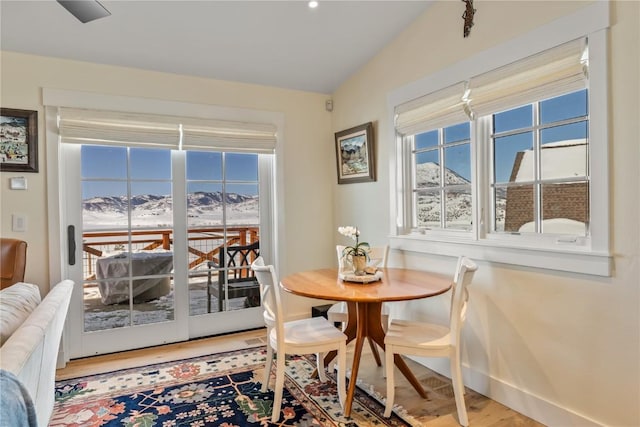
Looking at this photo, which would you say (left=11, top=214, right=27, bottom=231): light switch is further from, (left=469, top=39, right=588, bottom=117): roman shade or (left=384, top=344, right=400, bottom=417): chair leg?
(left=469, top=39, right=588, bottom=117): roman shade

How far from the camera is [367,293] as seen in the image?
2.17 metres

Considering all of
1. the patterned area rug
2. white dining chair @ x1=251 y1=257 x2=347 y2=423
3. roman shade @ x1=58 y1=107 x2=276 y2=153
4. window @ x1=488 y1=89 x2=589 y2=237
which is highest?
roman shade @ x1=58 y1=107 x2=276 y2=153

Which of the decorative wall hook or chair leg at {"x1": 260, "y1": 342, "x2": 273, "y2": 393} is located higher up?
the decorative wall hook

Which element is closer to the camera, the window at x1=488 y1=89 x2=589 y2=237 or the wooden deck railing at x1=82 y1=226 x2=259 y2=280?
the window at x1=488 y1=89 x2=589 y2=237

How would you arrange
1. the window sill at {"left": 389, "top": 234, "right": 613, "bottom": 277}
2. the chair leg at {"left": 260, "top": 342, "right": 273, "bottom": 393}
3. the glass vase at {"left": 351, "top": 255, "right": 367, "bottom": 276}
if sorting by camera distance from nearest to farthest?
the window sill at {"left": 389, "top": 234, "right": 613, "bottom": 277} < the chair leg at {"left": 260, "top": 342, "right": 273, "bottom": 393} < the glass vase at {"left": 351, "top": 255, "right": 367, "bottom": 276}

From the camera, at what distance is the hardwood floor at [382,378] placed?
2178 millimetres

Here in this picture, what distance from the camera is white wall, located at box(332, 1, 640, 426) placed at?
1.76 m

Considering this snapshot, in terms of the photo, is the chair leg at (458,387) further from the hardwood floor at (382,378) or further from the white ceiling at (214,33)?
the white ceiling at (214,33)

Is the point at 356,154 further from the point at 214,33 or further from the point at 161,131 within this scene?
the point at 161,131

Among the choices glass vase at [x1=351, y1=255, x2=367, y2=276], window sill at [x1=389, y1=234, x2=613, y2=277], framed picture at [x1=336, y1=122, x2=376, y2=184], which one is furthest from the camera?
framed picture at [x1=336, y1=122, x2=376, y2=184]

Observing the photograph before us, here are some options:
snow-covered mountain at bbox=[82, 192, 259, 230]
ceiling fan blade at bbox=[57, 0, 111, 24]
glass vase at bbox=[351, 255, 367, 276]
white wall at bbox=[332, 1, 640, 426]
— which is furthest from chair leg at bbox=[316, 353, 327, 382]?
ceiling fan blade at bbox=[57, 0, 111, 24]

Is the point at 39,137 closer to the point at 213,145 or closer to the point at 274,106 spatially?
the point at 213,145

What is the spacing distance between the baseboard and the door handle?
3.00 metres

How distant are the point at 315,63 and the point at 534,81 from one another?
196cm
